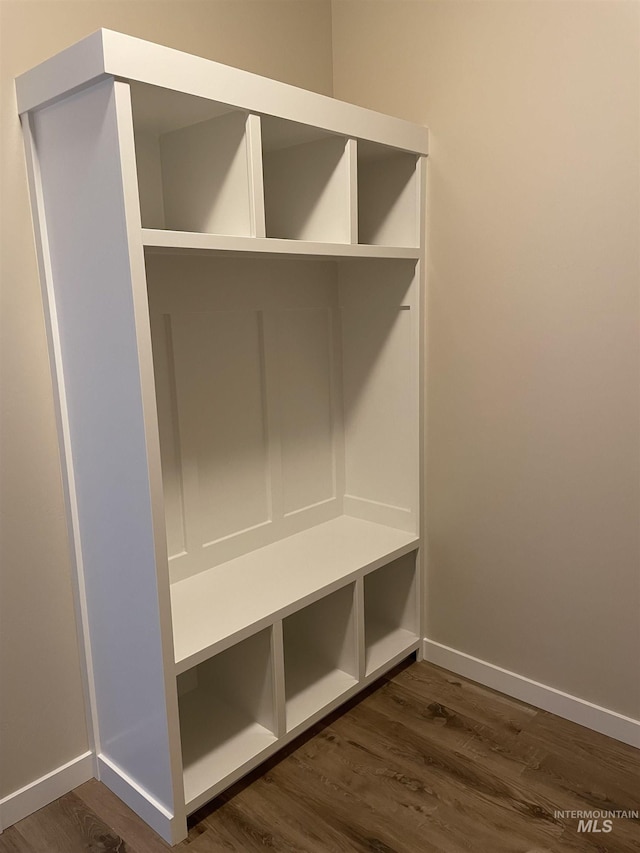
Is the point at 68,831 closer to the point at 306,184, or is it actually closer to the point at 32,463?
the point at 32,463

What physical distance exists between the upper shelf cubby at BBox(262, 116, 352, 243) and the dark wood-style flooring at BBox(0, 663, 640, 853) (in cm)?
151

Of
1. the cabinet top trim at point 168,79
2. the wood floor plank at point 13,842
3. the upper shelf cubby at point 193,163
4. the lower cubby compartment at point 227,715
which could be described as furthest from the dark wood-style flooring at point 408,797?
the cabinet top trim at point 168,79

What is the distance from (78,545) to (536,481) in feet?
4.43

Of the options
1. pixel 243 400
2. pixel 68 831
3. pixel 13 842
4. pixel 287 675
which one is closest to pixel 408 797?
pixel 287 675

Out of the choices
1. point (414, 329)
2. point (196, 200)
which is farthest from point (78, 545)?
point (414, 329)

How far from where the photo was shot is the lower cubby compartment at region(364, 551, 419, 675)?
239 centimetres

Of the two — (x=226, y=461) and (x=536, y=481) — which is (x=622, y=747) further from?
(x=226, y=461)

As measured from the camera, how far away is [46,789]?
6.03ft

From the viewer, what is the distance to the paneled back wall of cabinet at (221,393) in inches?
59.9

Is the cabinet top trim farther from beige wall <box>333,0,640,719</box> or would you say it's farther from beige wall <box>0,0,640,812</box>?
beige wall <box>333,0,640,719</box>

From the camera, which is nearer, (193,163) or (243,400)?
(193,163)

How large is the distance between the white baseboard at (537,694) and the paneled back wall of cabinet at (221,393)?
120mm

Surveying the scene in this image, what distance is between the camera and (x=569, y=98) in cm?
185

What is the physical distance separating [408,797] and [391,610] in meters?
0.77
